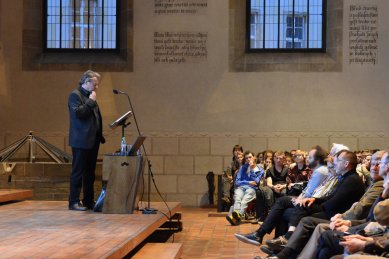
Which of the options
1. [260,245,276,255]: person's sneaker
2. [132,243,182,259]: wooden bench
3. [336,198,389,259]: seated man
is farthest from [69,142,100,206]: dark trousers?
[336,198,389,259]: seated man

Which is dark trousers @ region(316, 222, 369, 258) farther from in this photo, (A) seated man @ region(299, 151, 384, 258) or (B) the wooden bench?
(B) the wooden bench

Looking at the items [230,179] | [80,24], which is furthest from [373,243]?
[80,24]

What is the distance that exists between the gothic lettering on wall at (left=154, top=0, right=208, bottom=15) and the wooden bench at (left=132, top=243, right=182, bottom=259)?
7.70m

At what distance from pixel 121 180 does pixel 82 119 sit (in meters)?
0.88

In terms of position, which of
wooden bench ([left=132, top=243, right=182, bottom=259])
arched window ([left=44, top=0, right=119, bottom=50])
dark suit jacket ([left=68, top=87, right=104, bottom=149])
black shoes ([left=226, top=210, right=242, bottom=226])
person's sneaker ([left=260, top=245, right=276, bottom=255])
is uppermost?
arched window ([left=44, top=0, right=119, bottom=50])

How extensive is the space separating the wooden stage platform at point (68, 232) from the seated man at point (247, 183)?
229 centimetres

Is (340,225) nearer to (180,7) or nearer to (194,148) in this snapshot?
(194,148)

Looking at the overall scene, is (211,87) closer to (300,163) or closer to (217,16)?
(217,16)

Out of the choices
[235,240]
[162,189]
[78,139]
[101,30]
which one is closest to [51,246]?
[78,139]

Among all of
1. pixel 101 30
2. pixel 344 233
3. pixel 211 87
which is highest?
pixel 101 30

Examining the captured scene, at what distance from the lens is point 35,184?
11781 mm

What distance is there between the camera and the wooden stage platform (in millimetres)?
5477

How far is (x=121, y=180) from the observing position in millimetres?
8133

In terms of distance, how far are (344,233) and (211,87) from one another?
871 centimetres
